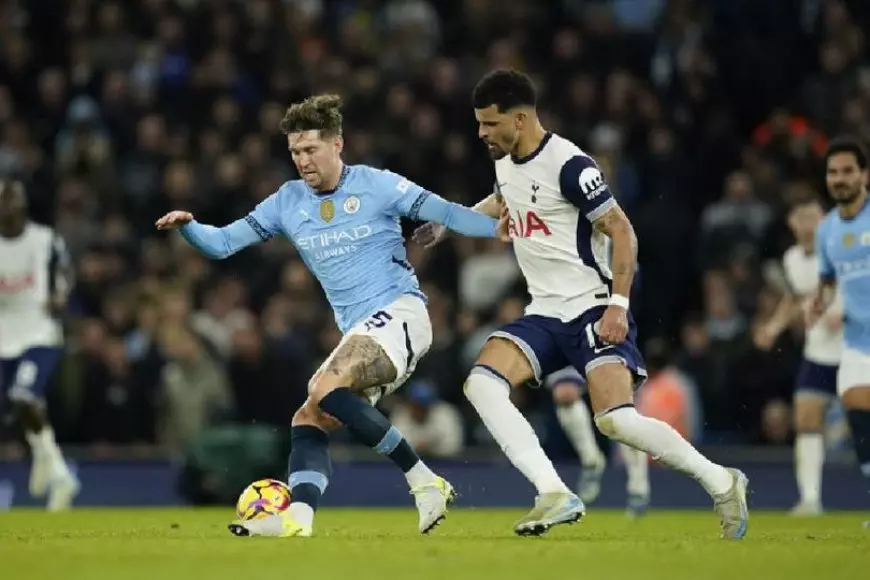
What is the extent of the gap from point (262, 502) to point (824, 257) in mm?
4829

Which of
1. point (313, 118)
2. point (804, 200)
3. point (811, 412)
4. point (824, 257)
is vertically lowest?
point (811, 412)

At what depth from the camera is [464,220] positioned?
34.4 ft

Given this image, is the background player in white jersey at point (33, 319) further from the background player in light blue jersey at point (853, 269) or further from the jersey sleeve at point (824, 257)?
the background player in light blue jersey at point (853, 269)

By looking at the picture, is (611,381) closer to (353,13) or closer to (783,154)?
(783,154)

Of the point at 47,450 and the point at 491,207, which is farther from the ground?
the point at 491,207

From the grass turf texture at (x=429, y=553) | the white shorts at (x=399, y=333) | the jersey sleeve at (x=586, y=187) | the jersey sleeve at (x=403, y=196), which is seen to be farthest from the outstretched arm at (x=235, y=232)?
the jersey sleeve at (x=586, y=187)

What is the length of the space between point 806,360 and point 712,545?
5634 mm

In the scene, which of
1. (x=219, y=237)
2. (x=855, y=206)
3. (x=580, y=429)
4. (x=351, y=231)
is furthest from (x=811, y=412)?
(x=219, y=237)

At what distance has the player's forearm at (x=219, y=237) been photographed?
10.7m

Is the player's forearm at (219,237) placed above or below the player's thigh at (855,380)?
above

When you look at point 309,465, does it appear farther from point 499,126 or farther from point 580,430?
point 580,430

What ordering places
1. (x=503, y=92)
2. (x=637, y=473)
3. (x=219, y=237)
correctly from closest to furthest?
1. (x=503, y=92)
2. (x=219, y=237)
3. (x=637, y=473)

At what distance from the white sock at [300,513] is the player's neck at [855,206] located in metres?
4.56

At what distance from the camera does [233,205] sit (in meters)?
19.2
